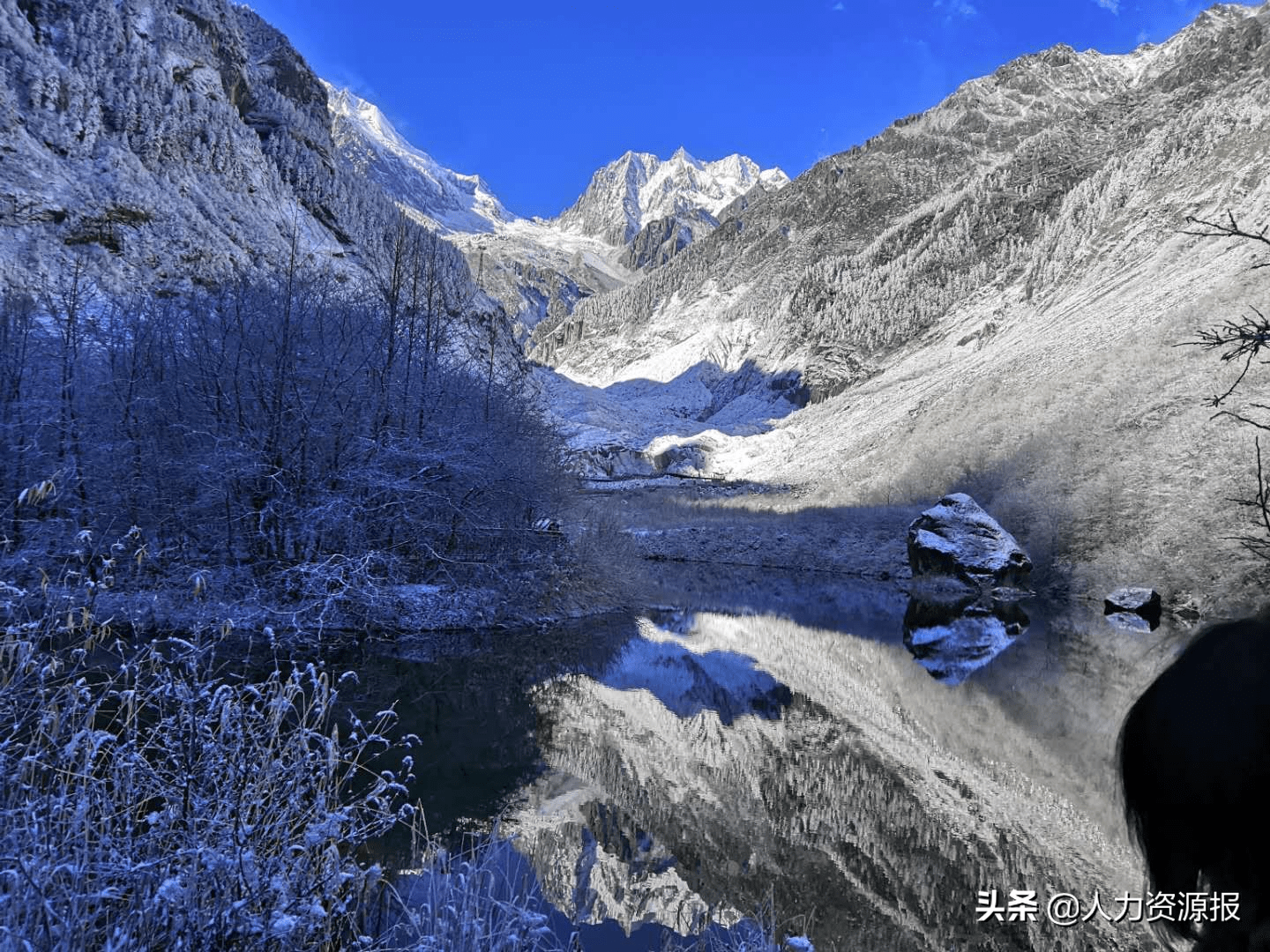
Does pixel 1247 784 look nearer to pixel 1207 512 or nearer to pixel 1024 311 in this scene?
pixel 1207 512

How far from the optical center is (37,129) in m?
36.3

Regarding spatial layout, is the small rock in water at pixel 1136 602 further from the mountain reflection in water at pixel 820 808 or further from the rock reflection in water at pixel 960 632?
the mountain reflection in water at pixel 820 808

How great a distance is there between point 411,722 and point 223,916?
24.5ft

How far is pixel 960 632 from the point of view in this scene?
72.8ft

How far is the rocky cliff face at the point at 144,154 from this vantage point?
3419 centimetres

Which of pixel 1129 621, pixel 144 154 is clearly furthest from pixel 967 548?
pixel 144 154

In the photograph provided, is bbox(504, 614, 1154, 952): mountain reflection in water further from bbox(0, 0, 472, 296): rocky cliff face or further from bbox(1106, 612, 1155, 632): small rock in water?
bbox(0, 0, 472, 296): rocky cliff face

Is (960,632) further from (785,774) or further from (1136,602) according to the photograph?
(785,774)

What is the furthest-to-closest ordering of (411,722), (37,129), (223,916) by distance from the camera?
(37,129), (411,722), (223,916)

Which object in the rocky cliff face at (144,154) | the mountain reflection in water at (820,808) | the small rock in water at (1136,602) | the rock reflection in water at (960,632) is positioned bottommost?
the mountain reflection in water at (820,808)

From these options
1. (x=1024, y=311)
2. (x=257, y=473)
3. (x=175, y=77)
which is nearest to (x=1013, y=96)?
(x=1024, y=311)

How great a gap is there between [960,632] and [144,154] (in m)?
47.2

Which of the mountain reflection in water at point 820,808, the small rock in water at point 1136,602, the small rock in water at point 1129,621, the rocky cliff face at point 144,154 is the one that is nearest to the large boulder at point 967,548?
the small rock in water at point 1136,602

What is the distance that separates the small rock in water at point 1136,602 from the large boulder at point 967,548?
487 centimetres
